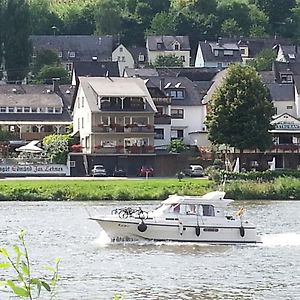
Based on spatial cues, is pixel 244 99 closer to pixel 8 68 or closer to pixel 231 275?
pixel 231 275

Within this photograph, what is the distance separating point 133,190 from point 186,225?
90.3 ft

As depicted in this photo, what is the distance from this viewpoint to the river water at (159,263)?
2823 cm

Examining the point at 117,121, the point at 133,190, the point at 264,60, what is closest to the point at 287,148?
the point at 117,121

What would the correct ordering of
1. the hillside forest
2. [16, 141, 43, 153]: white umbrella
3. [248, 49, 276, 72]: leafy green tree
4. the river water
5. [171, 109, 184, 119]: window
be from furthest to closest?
1. the hillside forest
2. [248, 49, 276, 72]: leafy green tree
3. [171, 109, 184, 119]: window
4. [16, 141, 43, 153]: white umbrella
5. the river water

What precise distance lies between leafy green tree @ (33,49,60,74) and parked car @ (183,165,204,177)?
186ft

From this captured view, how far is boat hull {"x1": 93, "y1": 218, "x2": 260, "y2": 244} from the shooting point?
40906mm

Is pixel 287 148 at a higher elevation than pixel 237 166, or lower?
higher

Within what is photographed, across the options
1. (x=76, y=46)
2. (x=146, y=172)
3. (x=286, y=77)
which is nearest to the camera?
(x=146, y=172)

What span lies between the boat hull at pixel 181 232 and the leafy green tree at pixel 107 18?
12205 centimetres

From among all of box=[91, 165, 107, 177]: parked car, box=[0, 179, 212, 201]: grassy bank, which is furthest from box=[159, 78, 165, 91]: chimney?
box=[0, 179, 212, 201]: grassy bank

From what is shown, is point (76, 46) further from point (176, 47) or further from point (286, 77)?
point (286, 77)

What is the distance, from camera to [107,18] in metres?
162

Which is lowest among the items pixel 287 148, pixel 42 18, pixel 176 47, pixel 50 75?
pixel 287 148

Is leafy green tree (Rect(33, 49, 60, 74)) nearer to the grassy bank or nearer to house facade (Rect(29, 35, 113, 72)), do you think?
house facade (Rect(29, 35, 113, 72))
